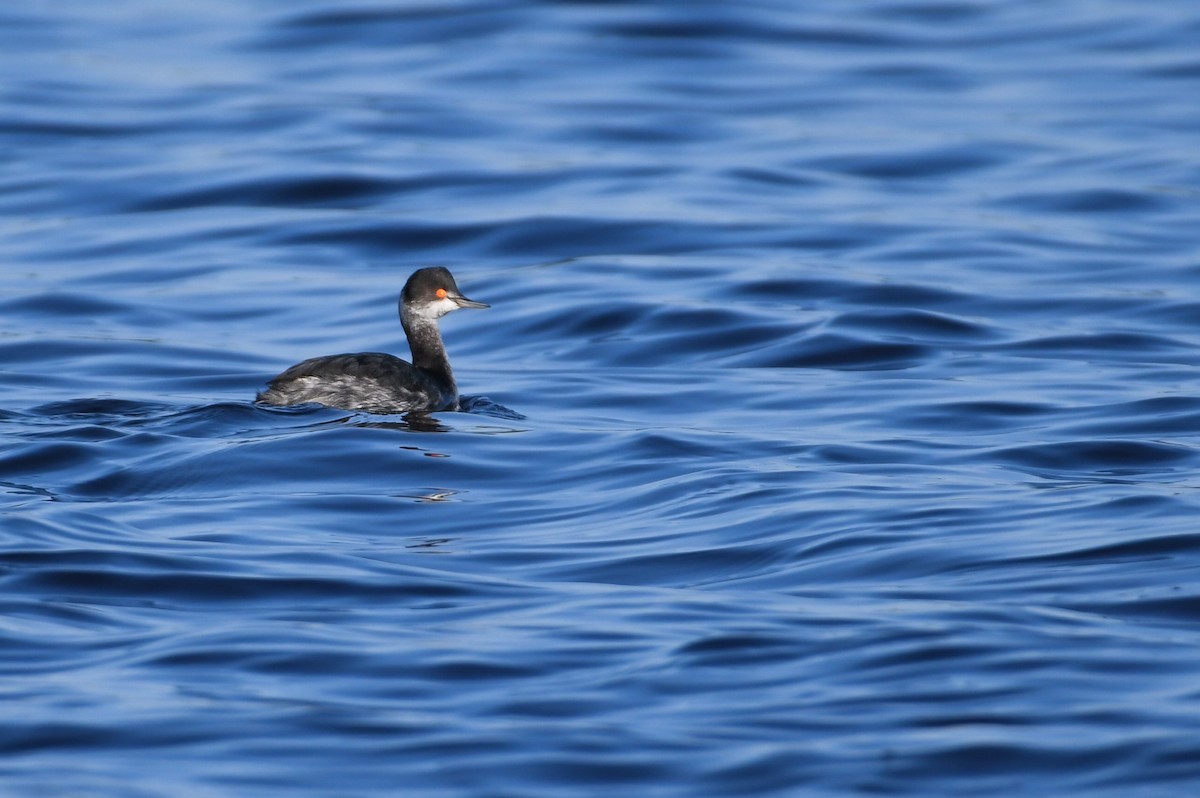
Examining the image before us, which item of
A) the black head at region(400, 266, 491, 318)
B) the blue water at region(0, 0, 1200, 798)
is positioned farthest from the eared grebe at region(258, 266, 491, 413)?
the blue water at region(0, 0, 1200, 798)

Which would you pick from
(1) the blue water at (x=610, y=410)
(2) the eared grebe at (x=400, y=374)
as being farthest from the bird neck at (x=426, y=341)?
(1) the blue water at (x=610, y=410)

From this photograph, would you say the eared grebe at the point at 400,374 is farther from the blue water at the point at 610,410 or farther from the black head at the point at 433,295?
the blue water at the point at 610,410

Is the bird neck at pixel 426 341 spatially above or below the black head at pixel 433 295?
below

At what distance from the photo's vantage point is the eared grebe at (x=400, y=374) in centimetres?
1218

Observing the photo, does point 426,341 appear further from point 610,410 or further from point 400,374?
point 610,410

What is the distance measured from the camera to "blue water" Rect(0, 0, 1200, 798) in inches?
271

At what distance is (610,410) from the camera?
42.4ft

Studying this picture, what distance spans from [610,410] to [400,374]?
1351mm

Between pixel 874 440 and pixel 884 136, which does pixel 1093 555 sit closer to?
pixel 874 440

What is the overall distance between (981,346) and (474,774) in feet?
29.6

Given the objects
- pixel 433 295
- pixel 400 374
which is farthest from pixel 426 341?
pixel 400 374

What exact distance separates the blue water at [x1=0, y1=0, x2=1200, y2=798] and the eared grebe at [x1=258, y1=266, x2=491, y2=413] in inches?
6.5

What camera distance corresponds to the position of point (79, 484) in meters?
10.4

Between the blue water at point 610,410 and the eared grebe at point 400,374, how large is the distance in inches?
6.5
